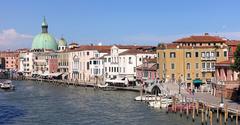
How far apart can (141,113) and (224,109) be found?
6.36 metres

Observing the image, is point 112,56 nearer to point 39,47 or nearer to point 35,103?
point 35,103

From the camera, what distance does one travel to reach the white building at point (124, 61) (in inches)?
2408

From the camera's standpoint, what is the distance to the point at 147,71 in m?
56.3

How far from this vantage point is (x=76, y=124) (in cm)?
3080

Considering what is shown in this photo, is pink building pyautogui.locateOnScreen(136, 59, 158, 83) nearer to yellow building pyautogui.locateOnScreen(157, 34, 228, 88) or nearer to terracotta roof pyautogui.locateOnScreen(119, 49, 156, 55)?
terracotta roof pyautogui.locateOnScreen(119, 49, 156, 55)

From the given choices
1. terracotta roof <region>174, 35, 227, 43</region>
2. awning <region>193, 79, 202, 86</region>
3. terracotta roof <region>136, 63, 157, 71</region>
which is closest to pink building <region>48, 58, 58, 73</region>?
terracotta roof <region>136, 63, 157, 71</region>

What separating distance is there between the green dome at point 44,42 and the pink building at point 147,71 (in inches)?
1882

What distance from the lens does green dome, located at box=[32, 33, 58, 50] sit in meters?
104

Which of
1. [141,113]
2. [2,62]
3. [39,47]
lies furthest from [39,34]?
[141,113]

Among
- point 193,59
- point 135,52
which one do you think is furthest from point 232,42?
point 135,52

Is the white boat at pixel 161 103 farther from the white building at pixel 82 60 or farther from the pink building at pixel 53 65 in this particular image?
the pink building at pixel 53 65

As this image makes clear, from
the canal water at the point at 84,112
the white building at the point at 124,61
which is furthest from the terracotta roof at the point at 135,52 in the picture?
the canal water at the point at 84,112

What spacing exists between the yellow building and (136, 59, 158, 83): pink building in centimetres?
324

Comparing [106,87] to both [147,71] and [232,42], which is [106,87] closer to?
[147,71]
